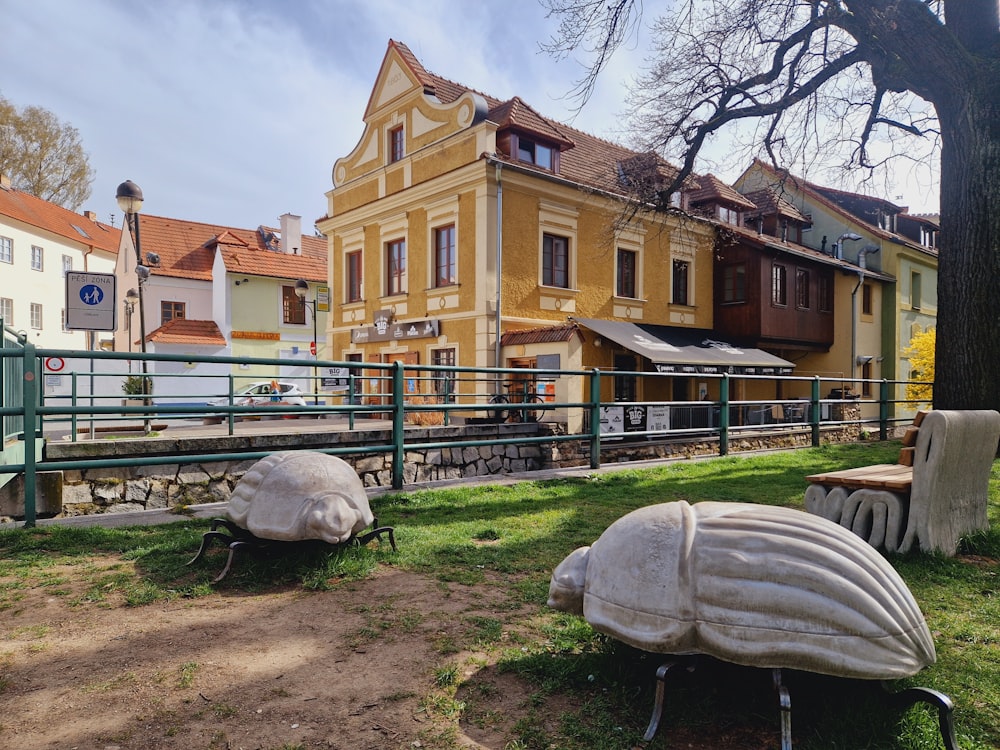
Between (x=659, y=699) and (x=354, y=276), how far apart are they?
20422mm

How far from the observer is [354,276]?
2134 centimetres

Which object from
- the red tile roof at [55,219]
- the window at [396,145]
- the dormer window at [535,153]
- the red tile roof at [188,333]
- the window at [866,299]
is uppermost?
the red tile roof at [55,219]

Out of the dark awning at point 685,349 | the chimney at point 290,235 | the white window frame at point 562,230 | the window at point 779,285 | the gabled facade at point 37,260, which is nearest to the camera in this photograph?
the dark awning at point 685,349

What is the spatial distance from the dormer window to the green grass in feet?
43.3

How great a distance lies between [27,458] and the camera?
4.69 meters

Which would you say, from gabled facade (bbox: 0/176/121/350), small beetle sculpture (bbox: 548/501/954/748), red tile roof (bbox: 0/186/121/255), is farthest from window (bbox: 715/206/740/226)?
red tile roof (bbox: 0/186/121/255)

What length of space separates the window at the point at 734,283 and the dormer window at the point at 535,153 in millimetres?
7560

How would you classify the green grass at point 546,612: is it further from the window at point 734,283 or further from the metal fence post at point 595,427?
the window at point 734,283

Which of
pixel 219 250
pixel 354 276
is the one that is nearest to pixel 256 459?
pixel 354 276

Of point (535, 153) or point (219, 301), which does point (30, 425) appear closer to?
point (535, 153)

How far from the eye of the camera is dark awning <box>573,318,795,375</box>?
17219 mm

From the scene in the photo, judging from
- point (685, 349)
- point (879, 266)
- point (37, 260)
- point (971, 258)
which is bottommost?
point (685, 349)

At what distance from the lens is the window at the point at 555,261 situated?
17719 mm

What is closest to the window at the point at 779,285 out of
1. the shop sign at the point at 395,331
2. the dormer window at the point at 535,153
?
A: the dormer window at the point at 535,153
